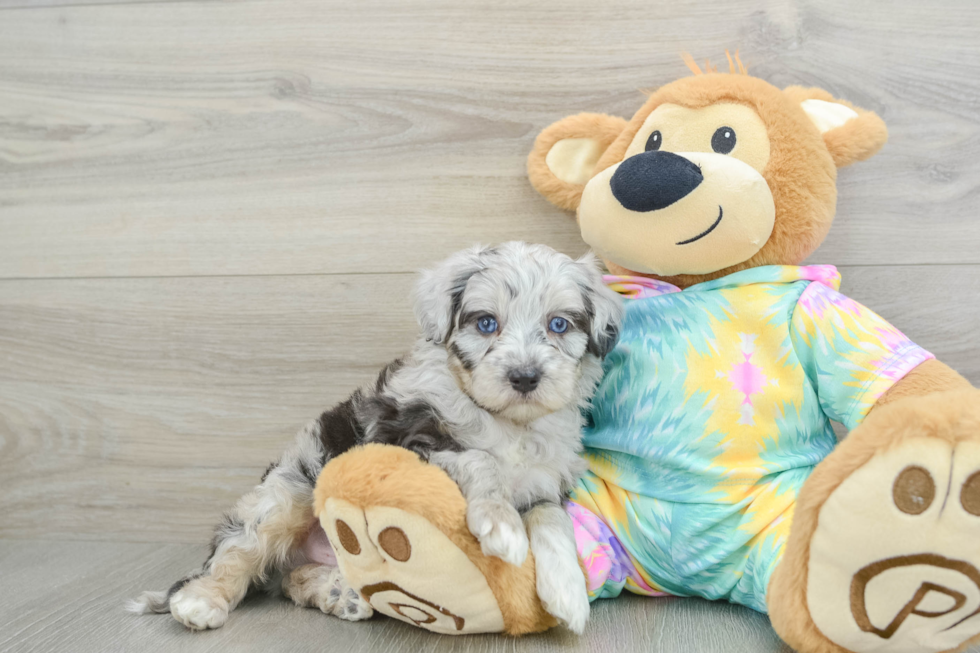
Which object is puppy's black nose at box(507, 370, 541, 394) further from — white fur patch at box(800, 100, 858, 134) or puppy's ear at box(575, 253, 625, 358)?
white fur patch at box(800, 100, 858, 134)

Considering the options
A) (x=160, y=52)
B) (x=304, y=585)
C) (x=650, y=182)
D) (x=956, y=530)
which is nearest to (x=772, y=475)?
(x=956, y=530)

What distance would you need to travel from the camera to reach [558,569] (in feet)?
4.52

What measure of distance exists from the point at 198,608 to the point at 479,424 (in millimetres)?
735

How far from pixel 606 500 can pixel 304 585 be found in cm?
75

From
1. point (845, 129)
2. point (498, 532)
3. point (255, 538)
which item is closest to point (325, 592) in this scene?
A: point (255, 538)

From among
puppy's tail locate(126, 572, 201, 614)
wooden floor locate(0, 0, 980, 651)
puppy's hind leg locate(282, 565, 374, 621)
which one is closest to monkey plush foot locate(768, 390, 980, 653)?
puppy's hind leg locate(282, 565, 374, 621)

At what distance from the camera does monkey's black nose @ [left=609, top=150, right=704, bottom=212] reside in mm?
1511

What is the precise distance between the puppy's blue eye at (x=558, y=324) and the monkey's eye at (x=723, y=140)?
529 mm

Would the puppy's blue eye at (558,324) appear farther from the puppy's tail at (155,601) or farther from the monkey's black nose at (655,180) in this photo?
the puppy's tail at (155,601)

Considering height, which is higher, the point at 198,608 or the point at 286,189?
the point at 286,189

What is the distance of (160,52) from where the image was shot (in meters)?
2.17

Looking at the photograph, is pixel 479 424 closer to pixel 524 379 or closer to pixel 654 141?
pixel 524 379

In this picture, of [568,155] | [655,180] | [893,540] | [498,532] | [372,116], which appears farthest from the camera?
[372,116]

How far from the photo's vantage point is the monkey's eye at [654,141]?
5.54ft
